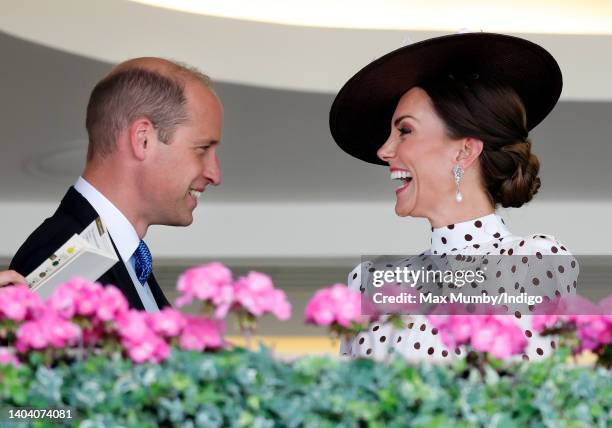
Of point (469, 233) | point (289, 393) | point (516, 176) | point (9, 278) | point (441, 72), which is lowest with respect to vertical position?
point (289, 393)

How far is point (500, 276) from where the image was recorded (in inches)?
80.7

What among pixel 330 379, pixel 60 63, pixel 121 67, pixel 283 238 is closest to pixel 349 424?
pixel 330 379

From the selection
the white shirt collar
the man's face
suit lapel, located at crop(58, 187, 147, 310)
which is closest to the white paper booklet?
suit lapel, located at crop(58, 187, 147, 310)

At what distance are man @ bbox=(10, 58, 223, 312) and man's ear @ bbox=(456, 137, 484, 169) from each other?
567 millimetres

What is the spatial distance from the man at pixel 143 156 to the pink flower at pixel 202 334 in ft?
3.17

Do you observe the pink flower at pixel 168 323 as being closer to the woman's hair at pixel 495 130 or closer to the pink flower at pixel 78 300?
the pink flower at pixel 78 300

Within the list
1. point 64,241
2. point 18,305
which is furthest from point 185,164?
point 18,305

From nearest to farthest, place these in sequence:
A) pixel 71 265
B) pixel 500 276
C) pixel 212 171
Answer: pixel 71 265 < pixel 500 276 < pixel 212 171

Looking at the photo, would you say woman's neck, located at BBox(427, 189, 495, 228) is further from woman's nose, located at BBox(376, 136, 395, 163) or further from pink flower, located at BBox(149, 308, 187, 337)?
pink flower, located at BBox(149, 308, 187, 337)

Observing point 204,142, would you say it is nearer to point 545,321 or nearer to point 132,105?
point 132,105

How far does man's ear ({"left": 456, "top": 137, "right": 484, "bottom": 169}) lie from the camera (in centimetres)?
218

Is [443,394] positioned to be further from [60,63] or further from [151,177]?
[60,63]

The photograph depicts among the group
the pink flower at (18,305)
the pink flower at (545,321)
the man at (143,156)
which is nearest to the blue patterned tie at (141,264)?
the man at (143,156)

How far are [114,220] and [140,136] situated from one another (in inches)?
7.8
